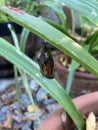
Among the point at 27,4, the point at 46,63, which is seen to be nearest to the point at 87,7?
the point at 46,63

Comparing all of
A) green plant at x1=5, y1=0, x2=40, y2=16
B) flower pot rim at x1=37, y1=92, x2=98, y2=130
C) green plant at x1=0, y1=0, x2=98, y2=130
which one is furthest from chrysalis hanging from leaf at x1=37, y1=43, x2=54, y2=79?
green plant at x1=5, y1=0, x2=40, y2=16

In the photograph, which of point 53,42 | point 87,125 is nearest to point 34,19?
point 53,42

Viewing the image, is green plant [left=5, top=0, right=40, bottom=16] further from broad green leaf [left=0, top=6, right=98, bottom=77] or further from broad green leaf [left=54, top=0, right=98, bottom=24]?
broad green leaf [left=0, top=6, right=98, bottom=77]

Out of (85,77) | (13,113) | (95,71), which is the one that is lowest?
(13,113)

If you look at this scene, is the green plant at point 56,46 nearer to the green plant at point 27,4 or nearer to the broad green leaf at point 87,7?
the broad green leaf at point 87,7

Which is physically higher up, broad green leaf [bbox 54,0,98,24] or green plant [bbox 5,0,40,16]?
broad green leaf [bbox 54,0,98,24]

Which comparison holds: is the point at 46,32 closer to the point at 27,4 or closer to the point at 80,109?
the point at 80,109

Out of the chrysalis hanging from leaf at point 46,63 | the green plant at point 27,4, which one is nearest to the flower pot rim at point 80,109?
the chrysalis hanging from leaf at point 46,63

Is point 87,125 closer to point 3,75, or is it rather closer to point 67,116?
point 67,116
